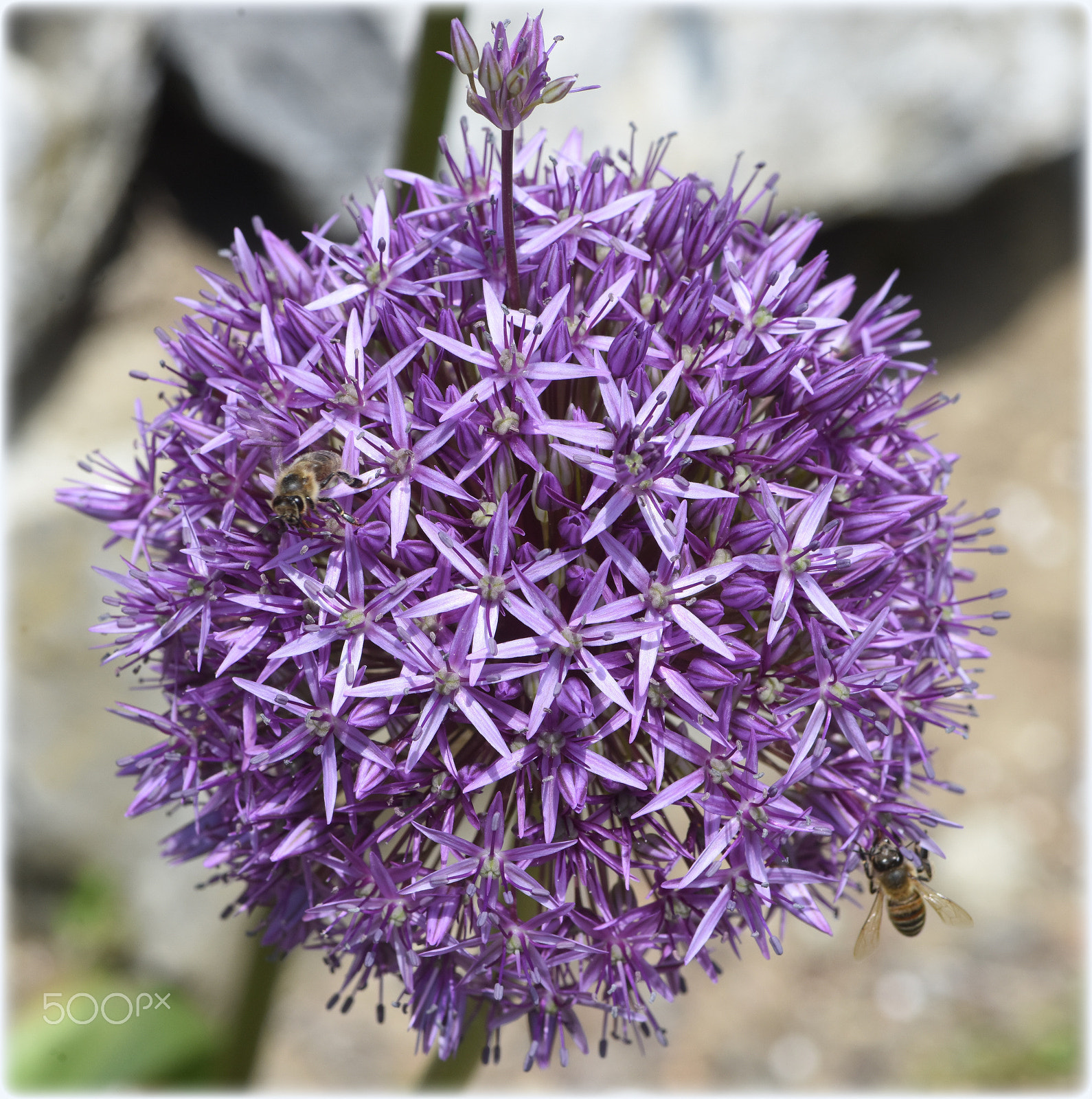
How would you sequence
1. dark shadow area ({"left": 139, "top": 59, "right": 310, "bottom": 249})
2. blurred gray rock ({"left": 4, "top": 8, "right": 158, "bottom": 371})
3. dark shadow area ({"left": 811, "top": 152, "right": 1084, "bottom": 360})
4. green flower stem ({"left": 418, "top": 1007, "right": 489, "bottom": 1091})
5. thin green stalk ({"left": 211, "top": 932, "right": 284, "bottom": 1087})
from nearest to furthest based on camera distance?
green flower stem ({"left": 418, "top": 1007, "right": 489, "bottom": 1091}) → thin green stalk ({"left": 211, "top": 932, "right": 284, "bottom": 1087}) → blurred gray rock ({"left": 4, "top": 8, "right": 158, "bottom": 371}) → dark shadow area ({"left": 139, "top": 59, "right": 310, "bottom": 249}) → dark shadow area ({"left": 811, "top": 152, "right": 1084, "bottom": 360})

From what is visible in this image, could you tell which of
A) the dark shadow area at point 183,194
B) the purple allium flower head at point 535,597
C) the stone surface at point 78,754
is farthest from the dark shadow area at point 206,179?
the purple allium flower head at point 535,597

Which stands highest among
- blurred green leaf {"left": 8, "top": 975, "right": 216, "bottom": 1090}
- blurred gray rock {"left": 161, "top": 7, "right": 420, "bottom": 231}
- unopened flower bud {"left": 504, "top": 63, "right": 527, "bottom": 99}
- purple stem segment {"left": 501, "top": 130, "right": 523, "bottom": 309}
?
blurred gray rock {"left": 161, "top": 7, "right": 420, "bottom": 231}

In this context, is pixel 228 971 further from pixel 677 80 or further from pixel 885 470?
pixel 677 80

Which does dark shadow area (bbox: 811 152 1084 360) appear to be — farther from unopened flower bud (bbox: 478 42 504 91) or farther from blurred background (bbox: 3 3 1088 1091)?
unopened flower bud (bbox: 478 42 504 91)

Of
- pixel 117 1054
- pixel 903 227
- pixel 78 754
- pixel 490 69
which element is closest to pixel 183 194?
pixel 78 754

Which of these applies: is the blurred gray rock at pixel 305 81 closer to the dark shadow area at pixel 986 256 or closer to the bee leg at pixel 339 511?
→ the dark shadow area at pixel 986 256

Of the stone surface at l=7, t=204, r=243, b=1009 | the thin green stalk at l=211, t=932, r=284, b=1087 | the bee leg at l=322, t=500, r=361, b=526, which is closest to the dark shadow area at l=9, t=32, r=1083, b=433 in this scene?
the stone surface at l=7, t=204, r=243, b=1009

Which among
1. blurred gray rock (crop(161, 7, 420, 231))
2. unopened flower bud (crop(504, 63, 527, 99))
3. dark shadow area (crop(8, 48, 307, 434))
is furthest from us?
dark shadow area (crop(8, 48, 307, 434))
